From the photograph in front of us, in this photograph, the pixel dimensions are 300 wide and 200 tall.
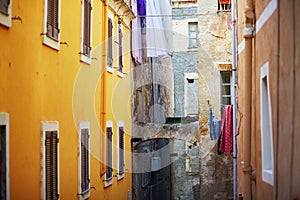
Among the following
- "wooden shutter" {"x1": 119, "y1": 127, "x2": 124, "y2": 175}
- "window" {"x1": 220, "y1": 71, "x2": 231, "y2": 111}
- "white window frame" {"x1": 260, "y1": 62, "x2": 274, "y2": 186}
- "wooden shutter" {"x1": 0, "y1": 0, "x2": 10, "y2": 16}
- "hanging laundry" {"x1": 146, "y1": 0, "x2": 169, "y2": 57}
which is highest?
"hanging laundry" {"x1": 146, "y1": 0, "x2": 169, "y2": 57}

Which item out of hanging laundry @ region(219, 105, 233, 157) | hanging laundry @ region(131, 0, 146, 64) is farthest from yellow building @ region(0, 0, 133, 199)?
hanging laundry @ region(219, 105, 233, 157)

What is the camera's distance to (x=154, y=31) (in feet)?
66.5

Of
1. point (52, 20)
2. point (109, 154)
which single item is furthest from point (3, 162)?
point (109, 154)

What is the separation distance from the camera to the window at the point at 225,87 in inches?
732

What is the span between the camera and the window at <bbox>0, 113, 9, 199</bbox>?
7562 mm

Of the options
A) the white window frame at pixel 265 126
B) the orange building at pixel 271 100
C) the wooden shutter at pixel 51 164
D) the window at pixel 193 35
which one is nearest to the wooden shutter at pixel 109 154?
the orange building at pixel 271 100

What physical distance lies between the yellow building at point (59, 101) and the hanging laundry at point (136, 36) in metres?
2.37

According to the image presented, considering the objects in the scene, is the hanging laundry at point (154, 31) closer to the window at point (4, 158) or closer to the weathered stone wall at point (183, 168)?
the weathered stone wall at point (183, 168)

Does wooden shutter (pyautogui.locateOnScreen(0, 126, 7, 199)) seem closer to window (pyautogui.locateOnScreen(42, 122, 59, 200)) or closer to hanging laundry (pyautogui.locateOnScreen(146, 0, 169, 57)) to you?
window (pyautogui.locateOnScreen(42, 122, 59, 200))

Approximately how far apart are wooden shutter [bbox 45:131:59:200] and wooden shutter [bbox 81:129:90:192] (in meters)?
2.06

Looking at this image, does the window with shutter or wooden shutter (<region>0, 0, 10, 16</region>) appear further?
the window with shutter

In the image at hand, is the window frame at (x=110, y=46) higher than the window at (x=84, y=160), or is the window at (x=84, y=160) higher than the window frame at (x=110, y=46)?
the window frame at (x=110, y=46)

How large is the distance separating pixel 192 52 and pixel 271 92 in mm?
21671

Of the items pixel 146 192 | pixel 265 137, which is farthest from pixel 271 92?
pixel 146 192
